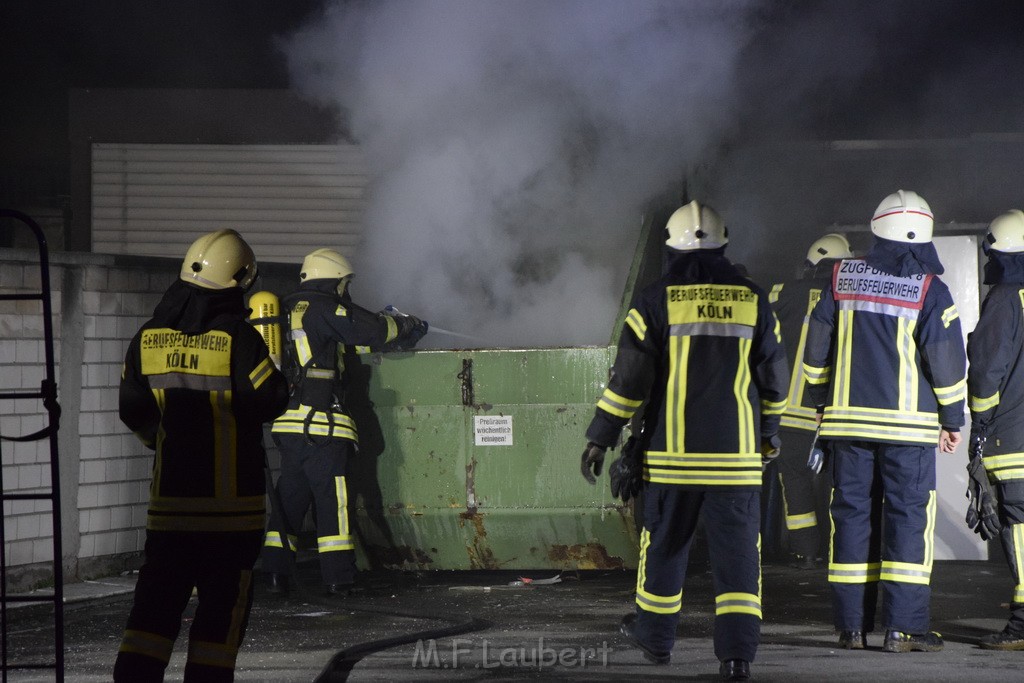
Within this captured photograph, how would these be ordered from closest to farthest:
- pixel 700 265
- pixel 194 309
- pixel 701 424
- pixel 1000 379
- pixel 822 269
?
pixel 194 309, pixel 701 424, pixel 700 265, pixel 1000 379, pixel 822 269

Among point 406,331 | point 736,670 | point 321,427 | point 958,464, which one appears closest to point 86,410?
point 321,427

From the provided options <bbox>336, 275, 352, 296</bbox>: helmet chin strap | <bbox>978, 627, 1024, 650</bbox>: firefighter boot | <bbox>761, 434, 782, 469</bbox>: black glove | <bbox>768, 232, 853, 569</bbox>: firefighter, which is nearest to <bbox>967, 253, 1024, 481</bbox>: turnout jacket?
<bbox>978, 627, 1024, 650</bbox>: firefighter boot

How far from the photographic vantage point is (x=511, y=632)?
5746 millimetres

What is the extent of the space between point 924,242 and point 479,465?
284 cm

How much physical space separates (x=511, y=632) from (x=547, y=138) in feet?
12.8

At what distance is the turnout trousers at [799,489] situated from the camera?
752 cm

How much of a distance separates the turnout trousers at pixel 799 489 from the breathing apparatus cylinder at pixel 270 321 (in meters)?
3.10

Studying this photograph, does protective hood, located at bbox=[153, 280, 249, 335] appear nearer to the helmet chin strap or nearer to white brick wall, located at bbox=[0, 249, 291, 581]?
the helmet chin strap

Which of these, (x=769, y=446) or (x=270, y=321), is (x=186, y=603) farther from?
(x=270, y=321)

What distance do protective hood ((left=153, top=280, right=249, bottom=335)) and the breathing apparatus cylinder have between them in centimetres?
271

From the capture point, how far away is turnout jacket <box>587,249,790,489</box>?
187 inches

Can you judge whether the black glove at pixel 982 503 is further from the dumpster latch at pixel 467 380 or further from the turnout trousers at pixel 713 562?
the dumpster latch at pixel 467 380

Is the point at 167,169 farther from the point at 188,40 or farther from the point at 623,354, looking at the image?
the point at 623,354

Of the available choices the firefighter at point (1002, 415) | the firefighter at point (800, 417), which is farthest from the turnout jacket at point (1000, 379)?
the firefighter at point (800, 417)
